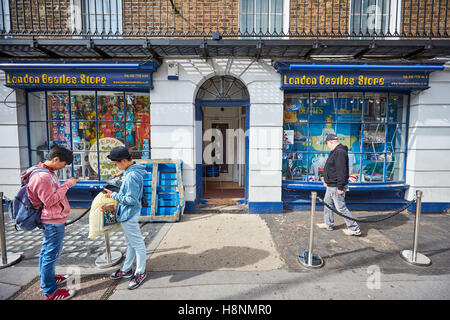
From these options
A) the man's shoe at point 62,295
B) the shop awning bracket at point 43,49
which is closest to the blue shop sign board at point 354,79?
the shop awning bracket at point 43,49

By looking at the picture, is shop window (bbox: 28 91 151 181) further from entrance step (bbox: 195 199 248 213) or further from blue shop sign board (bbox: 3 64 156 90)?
entrance step (bbox: 195 199 248 213)

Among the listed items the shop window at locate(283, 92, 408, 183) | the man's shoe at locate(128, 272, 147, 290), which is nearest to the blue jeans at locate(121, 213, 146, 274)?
the man's shoe at locate(128, 272, 147, 290)

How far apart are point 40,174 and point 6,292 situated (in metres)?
1.71

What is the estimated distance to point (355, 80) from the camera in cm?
583

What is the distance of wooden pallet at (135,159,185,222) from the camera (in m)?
5.57

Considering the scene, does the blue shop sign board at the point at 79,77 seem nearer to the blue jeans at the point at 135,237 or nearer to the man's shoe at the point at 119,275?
the blue jeans at the point at 135,237

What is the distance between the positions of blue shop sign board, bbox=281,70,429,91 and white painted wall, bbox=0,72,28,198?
22.1 feet

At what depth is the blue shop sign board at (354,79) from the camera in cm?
580

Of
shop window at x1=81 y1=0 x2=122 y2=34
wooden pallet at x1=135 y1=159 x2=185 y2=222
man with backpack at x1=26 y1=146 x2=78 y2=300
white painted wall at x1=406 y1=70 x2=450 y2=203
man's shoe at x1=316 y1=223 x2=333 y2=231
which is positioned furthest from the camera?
shop window at x1=81 y1=0 x2=122 y2=34

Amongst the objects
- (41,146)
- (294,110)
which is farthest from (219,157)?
(41,146)

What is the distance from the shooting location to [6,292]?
9.96ft

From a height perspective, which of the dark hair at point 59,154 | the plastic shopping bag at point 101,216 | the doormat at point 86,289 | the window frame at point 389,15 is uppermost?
the window frame at point 389,15

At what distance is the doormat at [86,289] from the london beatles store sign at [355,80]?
5288 millimetres

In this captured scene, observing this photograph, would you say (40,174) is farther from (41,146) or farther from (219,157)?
(219,157)
